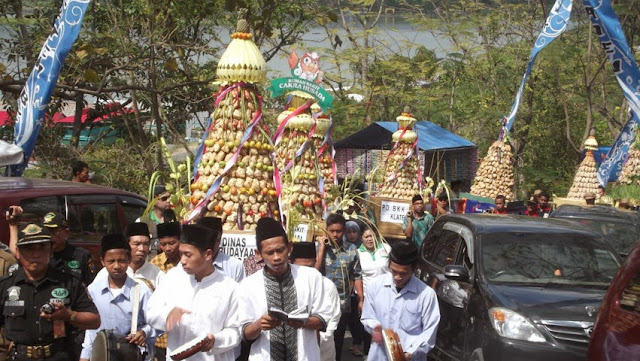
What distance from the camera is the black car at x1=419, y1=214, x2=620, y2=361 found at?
26.8 feet

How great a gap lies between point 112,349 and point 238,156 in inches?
135


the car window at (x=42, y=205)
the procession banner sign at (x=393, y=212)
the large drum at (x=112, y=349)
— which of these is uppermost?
→ the car window at (x=42, y=205)

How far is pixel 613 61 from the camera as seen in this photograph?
15875 millimetres

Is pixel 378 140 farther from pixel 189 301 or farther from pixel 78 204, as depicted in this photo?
pixel 189 301

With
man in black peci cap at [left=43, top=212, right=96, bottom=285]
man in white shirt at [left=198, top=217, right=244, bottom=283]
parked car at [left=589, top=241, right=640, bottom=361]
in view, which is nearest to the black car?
man in white shirt at [left=198, top=217, right=244, bottom=283]

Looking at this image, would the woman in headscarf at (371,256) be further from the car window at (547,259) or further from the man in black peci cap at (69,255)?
the man in black peci cap at (69,255)

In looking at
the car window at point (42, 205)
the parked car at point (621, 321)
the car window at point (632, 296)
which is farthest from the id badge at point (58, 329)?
the car window at point (42, 205)

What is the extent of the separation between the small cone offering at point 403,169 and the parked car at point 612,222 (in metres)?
5.34

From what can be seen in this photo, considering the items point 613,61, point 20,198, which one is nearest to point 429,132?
point 613,61

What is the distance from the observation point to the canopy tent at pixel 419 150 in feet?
91.7

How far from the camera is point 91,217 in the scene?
35.9ft

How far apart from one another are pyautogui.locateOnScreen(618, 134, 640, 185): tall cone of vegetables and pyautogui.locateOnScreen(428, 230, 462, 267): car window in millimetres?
15886

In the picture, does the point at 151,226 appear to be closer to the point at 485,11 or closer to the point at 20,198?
the point at 20,198

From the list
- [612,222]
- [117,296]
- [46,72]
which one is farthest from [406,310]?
[612,222]
